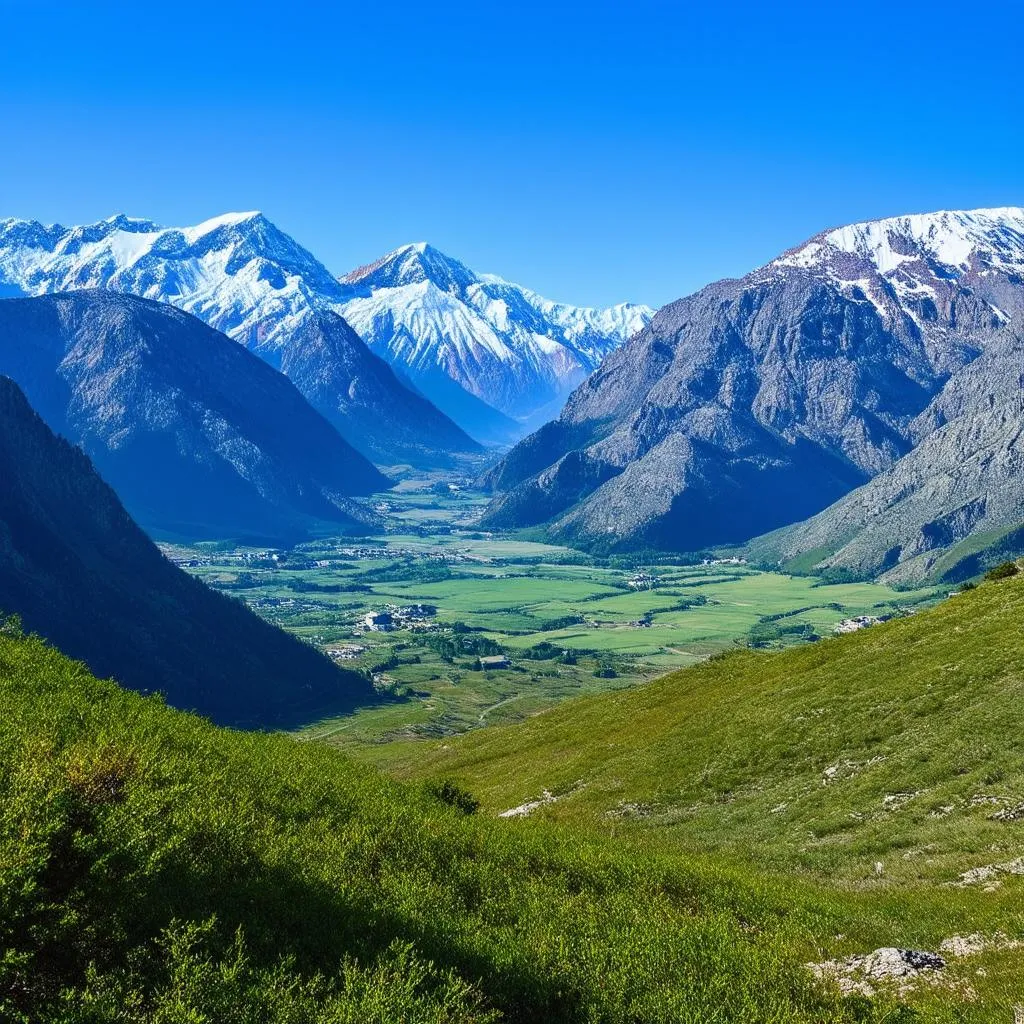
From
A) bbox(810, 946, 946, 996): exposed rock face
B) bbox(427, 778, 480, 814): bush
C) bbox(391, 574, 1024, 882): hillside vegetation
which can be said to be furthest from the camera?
bbox(427, 778, 480, 814): bush

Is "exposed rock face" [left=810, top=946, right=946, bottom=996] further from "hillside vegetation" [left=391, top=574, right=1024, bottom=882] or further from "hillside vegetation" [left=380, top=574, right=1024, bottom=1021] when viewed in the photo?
"hillside vegetation" [left=391, top=574, right=1024, bottom=882]

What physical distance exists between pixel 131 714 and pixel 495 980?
30.4 m

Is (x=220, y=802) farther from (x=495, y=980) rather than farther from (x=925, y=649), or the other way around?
(x=925, y=649)

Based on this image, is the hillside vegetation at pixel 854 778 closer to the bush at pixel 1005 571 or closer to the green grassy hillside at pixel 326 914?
the green grassy hillside at pixel 326 914

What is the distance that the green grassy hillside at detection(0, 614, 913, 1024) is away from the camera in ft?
69.5

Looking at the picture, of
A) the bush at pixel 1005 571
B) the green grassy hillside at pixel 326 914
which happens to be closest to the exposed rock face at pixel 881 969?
the green grassy hillside at pixel 326 914

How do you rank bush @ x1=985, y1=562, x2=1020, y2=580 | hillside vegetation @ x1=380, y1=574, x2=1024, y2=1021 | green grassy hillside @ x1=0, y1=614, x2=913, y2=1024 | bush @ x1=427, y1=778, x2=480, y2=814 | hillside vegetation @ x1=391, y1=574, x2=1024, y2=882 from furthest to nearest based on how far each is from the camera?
bush @ x1=985, y1=562, x2=1020, y2=580 → bush @ x1=427, y1=778, x2=480, y2=814 → hillside vegetation @ x1=391, y1=574, x2=1024, y2=882 → hillside vegetation @ x1=380, y1=574, x2=1024, y2=1021 → green grassy hillside @ x1=0, y1=614, x2=913, y2=1024

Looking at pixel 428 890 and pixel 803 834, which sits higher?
pixel 428 890

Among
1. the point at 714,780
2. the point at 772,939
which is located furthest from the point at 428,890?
the point at 714,780

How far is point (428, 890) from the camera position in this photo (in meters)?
30.6

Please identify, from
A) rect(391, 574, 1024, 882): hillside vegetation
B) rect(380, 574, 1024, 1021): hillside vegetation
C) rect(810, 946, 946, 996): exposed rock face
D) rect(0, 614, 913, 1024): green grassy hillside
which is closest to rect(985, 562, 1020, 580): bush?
rect(380, 574, 1024, 1021): hillside vegetation

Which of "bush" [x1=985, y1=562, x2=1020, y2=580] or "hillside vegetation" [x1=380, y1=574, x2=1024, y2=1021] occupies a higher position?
"bush" [x1=985, y1=562, x2=1020, y2=580]

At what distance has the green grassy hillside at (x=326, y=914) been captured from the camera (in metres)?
21.2

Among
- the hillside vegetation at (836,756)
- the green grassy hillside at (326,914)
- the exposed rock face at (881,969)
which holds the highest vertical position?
the green grassy hillside at (326,914)
